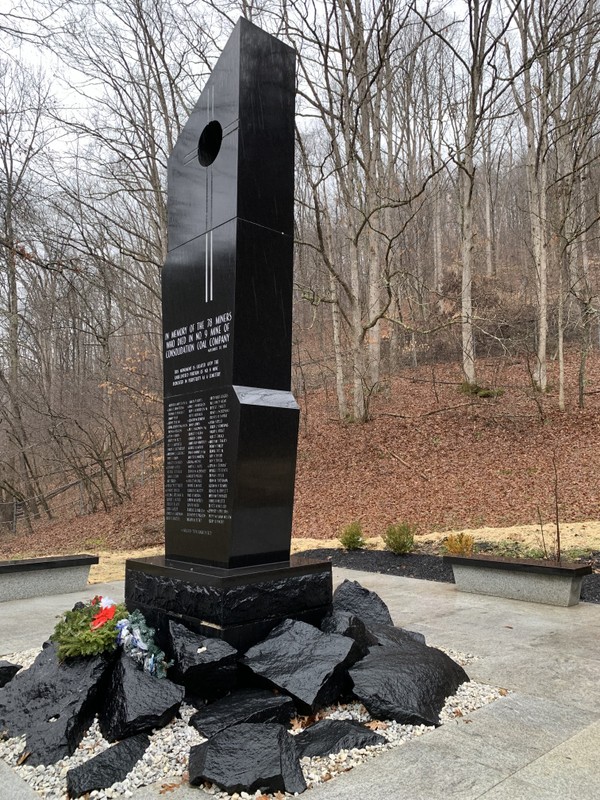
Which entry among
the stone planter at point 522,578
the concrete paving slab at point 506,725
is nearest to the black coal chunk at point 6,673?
the concrete paving slab at point 506,725

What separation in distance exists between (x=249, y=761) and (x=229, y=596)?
123cm

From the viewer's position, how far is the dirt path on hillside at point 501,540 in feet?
31.0

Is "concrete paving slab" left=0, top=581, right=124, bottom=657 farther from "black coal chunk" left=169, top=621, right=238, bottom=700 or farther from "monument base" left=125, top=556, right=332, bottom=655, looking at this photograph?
"black coal chunk" left=169, top=621, right=238, bottom=700

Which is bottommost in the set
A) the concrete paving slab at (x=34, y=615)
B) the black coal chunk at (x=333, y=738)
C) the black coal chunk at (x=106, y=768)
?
the concrete paving slab at (x=34, y=615)

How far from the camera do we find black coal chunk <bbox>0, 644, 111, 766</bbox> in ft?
11.7

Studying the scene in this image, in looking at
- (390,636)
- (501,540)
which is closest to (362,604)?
(390,636)

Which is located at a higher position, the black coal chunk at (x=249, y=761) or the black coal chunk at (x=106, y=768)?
the black coal chunk at (x=249, y=761)

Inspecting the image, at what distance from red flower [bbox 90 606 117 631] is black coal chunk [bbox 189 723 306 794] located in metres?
1.30

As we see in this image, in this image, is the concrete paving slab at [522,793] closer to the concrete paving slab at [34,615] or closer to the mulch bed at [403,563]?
the concrete paving slab at [34,615]

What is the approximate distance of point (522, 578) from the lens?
23.6 feet

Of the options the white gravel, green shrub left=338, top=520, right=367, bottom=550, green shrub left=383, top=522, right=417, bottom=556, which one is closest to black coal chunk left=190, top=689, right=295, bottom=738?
the white gravel

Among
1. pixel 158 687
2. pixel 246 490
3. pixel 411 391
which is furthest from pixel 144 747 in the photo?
pixel 411 391

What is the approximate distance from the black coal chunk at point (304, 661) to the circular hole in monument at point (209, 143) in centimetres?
375

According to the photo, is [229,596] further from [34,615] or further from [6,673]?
[34,615]
